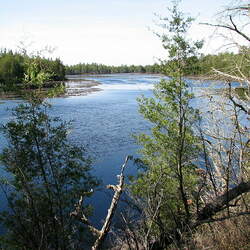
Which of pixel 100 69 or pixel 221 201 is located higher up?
pixel 100 69

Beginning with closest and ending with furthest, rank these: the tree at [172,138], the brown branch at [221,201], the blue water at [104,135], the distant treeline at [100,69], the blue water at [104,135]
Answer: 1. the brown branch at [221,201]
2. the tree at [172,138]
3. the blue water at [104,135]
4. the blue water at [104,135]
5. the distant treeline at [100,69]

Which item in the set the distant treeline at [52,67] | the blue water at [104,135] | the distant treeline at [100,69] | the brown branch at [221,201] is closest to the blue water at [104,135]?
the blue water at [104,135]

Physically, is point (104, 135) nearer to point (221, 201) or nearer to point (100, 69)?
point (221, 201)

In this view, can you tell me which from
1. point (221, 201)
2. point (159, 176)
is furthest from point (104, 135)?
point (221, 201)

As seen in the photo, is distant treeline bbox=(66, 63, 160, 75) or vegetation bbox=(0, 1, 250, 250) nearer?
vegetation bbox=(0, 1, 250, 250)

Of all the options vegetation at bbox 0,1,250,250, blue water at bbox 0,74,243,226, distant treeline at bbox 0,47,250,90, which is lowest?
blue water at bbox 0,74,243,226

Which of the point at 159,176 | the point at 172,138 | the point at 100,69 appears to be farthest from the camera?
the point at 100,69

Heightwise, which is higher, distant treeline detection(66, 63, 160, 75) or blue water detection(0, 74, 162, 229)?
distant treeline detection(66, 63, 160, 75)

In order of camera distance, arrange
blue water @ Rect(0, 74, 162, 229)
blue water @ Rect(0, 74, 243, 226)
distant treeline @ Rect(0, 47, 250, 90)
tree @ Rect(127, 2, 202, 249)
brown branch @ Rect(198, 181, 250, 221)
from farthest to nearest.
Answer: blue water @ Rect(0, 74, 162, 229)
blue water @ Rect(0, 74, 243, 226)
tree @ Rect(127, 2, 202, 249)
distant treeline @ Rect(0, 47, 250, 90)
brown branch @ Rect(198, 181, 250, 221)

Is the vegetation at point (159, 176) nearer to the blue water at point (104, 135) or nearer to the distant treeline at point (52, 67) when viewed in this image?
the distant treeline at point (52, 67)

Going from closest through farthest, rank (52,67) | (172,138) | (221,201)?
1. (221,201)
2. (52,67)
3. (172,138)

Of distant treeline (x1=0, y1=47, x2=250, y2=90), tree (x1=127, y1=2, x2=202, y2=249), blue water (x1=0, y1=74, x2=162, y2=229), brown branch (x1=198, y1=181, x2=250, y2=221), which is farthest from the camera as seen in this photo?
blue water (x1=0, y1=74, x2=162, y2=229)

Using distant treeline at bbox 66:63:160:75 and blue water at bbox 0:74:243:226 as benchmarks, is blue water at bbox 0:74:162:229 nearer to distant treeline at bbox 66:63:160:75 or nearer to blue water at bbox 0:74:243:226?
blue water at bbox 0:74:243:226

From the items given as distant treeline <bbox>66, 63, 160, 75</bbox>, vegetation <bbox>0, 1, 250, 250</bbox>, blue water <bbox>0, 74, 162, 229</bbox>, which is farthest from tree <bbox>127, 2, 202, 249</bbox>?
distant treeline <bbox>66, 63, 160, 75</bbox>
